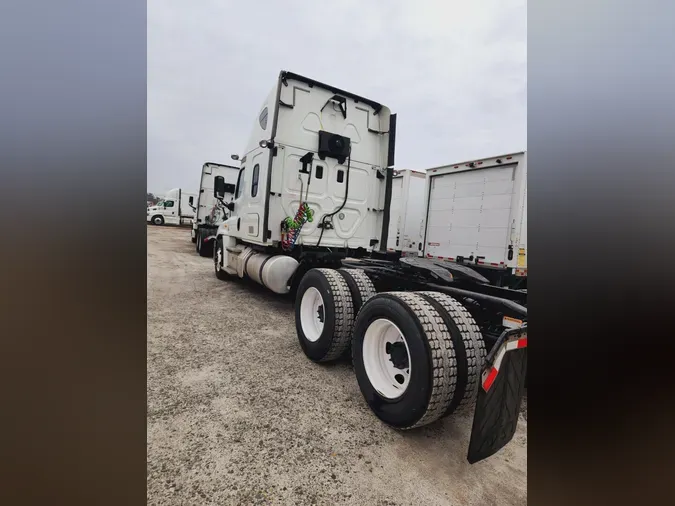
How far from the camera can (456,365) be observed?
2.16 m

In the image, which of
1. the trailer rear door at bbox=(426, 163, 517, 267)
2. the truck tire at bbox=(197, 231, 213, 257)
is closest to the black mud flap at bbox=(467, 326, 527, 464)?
the trailer rear door at bbox=(426, 163, 517, 267)

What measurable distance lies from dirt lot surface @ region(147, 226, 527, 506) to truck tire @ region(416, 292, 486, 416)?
0.39m

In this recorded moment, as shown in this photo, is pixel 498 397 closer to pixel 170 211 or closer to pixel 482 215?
pixel 482 215

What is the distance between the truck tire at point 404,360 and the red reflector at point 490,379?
34cm

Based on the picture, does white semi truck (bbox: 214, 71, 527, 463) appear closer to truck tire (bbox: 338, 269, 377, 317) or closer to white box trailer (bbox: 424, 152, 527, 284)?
truck tire (bbox: 338, 269, 377, 317)

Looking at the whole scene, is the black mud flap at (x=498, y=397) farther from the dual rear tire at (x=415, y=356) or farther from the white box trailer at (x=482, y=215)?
the white box trailer at (x=482, y=215)

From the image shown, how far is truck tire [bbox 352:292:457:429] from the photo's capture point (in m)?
2.12

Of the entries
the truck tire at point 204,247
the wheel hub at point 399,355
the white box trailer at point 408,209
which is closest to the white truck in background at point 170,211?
the truck tire at point 204,247

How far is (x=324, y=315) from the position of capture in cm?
355
